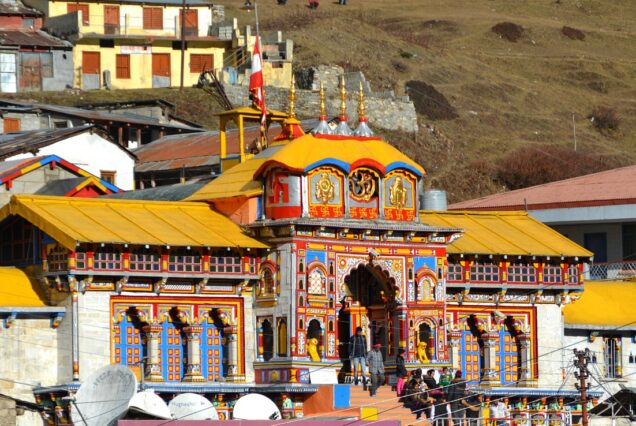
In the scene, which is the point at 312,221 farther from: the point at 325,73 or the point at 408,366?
the point at 325,73

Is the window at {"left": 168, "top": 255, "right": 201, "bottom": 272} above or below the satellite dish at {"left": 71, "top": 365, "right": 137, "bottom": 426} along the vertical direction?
above

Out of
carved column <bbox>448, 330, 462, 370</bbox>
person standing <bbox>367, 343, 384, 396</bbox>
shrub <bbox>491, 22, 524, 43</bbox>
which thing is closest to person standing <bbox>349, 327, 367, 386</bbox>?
person standing <bbox>367, 343, 384, 396</bbox>

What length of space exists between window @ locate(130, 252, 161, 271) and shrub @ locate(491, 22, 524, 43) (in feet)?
360

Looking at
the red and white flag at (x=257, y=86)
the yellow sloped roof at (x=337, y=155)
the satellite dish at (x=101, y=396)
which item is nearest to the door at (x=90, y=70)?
the red and white flag at (x=257, y=86)

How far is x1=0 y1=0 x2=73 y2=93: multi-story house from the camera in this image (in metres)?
115

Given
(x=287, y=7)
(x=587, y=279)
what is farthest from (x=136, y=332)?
(x=287, y=7)

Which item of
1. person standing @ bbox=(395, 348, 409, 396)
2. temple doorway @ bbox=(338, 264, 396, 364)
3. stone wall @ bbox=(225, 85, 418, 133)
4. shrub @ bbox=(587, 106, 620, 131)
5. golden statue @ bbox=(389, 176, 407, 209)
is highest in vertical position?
shrub @ bbox=(587, 106, 620, 131)

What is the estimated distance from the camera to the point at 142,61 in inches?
4779

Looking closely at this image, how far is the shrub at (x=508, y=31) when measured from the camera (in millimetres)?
167250

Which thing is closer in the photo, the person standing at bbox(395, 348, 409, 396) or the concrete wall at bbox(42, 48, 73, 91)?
the person standing at bbox(395, 348, 409, 396)

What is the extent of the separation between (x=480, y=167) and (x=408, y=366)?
58.3 m

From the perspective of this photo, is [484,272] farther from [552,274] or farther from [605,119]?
[605,119]

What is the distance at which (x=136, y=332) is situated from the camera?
198 feet

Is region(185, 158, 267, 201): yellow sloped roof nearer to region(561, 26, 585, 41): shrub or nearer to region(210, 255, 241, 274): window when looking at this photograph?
region(210, 255, 241, 274): window
